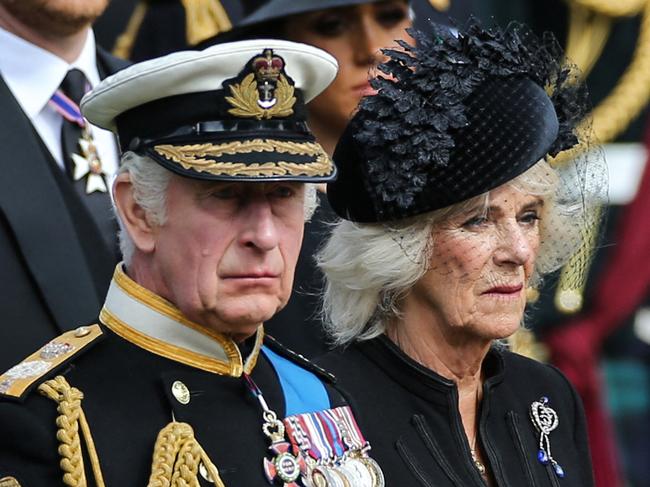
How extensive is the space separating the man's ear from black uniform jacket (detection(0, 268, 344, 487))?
0.30 ft

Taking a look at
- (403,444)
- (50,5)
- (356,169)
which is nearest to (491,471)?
(403,444)

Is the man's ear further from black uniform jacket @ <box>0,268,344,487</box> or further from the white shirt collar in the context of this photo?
the white shirt collar

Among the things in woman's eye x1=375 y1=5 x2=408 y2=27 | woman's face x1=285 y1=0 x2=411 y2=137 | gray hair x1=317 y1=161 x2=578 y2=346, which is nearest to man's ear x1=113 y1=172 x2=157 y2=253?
gray hair x1=317 y1=161 x2=578 y2=346

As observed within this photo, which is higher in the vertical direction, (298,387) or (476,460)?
(298,387)

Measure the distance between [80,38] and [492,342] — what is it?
5.13 feet

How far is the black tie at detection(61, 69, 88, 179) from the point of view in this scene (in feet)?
16.6

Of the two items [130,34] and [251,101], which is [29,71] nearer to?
[130,34]

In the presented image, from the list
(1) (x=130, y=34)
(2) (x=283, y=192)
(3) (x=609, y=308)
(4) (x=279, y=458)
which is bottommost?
(3) (x=609, y=308)

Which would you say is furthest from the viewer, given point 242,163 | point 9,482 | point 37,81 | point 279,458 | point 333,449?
point 37,81

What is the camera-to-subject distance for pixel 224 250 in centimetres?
365

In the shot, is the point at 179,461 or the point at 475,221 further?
the point at 475,221

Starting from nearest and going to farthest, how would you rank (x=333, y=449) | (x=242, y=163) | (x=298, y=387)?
(x=242, y=163) → (x=333, y=449) → (x=298, y=387)

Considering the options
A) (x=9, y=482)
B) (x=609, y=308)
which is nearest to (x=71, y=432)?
(x=9, y=482)

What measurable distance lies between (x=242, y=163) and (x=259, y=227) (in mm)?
131
